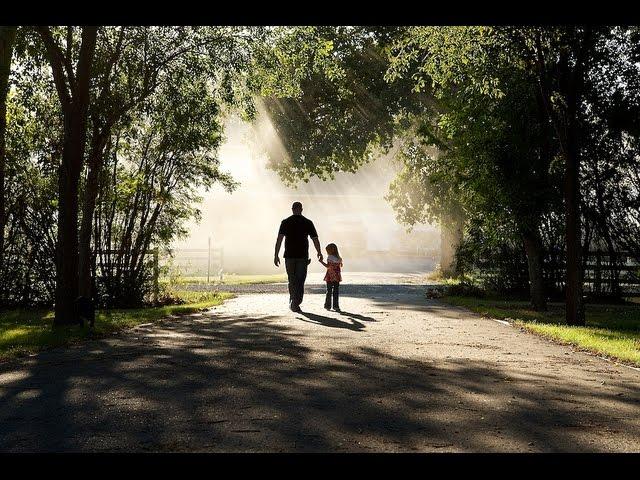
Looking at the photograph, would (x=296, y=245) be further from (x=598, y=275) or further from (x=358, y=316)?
(x=598, y=275)

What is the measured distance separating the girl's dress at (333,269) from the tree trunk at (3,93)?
22.9 feet

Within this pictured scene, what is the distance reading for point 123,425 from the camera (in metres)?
4.91

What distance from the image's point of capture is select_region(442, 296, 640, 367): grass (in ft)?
31.2

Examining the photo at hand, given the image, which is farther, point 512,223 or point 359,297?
point 359,297

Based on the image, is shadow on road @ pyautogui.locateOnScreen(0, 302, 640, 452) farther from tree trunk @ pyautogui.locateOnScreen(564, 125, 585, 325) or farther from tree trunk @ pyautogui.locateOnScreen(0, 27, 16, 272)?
tree trunk @ pyautogui.locateOnScreen(0, 27, 16, 272)

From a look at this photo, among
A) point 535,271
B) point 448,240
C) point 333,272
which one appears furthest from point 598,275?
point 448,240

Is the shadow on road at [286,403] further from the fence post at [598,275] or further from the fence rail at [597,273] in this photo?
the fence post at [598,275]

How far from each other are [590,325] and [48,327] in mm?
9634

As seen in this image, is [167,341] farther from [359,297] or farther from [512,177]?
[359,297]

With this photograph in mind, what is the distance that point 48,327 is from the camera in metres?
12.1

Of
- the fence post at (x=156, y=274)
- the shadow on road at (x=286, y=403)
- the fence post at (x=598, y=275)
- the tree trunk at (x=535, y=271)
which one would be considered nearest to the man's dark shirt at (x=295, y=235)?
the fence post at (x=156, y=274)

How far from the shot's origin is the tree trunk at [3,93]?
14154 mm

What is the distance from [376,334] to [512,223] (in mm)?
7575
